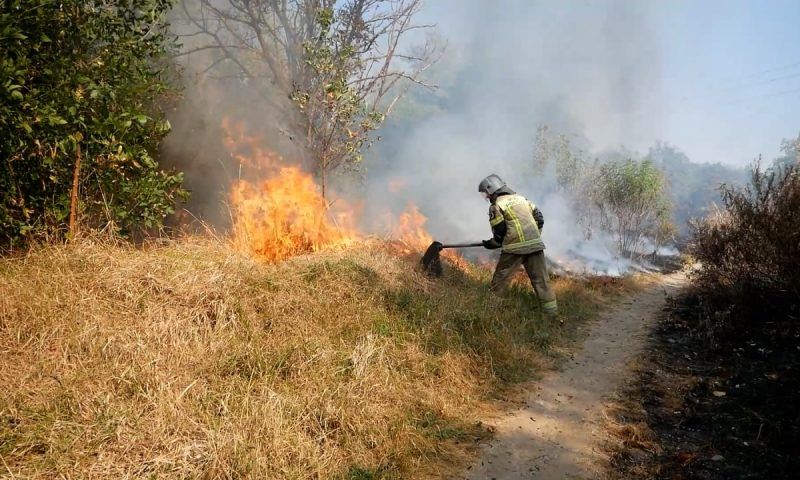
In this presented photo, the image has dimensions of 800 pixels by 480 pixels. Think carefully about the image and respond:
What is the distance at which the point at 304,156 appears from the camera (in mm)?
10406

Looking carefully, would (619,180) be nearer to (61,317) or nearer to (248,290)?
(248,290)

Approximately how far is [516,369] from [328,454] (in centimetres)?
255

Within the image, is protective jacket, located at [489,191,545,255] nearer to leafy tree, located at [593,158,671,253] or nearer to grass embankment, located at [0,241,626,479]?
grass embankment, located at [0,241,626,479]

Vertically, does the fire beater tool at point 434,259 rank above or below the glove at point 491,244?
below

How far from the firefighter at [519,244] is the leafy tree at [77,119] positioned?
14.5ft

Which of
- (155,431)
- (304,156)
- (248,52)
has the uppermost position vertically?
(248,52)

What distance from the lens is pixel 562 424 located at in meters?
3.94

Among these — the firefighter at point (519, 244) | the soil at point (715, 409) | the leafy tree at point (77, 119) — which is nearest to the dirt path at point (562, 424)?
the soil at point (715, 409)

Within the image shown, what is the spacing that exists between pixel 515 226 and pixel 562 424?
3.47 metres

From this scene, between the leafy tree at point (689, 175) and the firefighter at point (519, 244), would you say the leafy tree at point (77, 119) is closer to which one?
the firefighter at point (519, 244)

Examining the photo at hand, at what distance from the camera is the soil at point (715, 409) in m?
3.20

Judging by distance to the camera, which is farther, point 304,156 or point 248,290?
point 304,156

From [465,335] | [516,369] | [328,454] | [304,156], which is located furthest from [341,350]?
[304,156]

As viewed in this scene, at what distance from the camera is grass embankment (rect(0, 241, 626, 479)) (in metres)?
2.71
